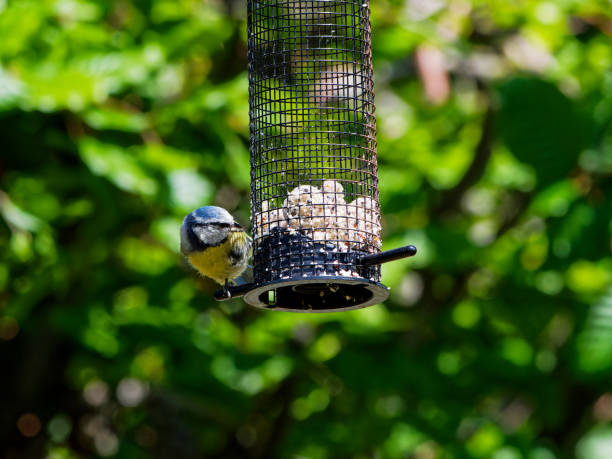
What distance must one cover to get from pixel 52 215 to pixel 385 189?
2.44m

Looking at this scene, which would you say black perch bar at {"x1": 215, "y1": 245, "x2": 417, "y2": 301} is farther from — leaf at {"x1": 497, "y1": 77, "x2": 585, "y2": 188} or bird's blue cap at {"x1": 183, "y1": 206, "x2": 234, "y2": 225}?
leaf at {"x1": 497, "y1": 77, "x2": 585, "y2": 188}

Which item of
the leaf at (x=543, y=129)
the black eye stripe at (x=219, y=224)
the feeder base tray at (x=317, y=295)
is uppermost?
the leaf at (x=543, y=129)

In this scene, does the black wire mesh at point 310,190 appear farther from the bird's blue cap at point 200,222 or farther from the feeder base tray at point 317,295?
the bird's blue cap at point 200,222

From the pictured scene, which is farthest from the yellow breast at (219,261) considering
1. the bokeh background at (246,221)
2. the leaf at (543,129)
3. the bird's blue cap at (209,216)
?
the leaf at (543,129)

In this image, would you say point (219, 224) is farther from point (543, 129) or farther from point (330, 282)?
point (543, 129)

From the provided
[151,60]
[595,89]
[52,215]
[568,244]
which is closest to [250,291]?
[151,60]

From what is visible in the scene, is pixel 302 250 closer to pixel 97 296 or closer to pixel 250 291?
pixel 250 291

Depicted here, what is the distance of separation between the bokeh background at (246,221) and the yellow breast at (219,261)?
0.90m

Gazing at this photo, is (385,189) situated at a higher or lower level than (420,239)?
higher

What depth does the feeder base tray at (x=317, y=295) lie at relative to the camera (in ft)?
13.3

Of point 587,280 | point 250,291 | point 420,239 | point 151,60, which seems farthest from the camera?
point 587,280

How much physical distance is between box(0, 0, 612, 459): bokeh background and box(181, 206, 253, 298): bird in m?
0.89

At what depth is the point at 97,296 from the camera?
6820 mm

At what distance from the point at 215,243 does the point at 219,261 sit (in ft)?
0.35
